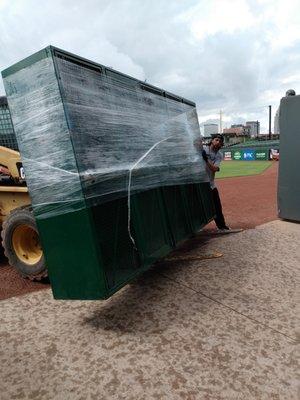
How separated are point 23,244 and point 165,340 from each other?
8.44ft

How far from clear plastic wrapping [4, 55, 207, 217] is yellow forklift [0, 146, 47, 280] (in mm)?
1468

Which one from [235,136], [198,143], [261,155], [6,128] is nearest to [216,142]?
[198,143]

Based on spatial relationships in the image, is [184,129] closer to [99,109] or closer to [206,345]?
[99,109]

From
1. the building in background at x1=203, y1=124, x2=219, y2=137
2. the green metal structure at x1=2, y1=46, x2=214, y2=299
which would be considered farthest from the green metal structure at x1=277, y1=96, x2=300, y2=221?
the building in background at x1=203, y1=124, x2=219, y2=137

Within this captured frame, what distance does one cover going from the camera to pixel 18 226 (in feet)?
15.0

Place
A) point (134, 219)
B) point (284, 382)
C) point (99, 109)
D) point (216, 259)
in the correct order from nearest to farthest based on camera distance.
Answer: point (284, 382) < point (99, 109) < point (134, 219) < point (216, 259)

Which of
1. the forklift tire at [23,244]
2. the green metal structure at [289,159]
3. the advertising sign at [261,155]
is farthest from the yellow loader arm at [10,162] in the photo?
the advertising sign at [261,155]

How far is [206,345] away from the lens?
118 inches

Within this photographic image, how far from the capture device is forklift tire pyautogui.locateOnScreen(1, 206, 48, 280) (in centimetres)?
448

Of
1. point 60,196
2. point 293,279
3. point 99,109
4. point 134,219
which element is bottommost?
point 293,279

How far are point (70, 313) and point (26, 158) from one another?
166 cm

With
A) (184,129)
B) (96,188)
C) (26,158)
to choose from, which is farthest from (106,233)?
(184,129)

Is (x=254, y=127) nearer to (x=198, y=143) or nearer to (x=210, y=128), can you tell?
(x=210, y=128)

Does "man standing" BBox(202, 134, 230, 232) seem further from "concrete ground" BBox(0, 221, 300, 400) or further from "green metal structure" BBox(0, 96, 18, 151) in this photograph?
"green metal structure" BBox(0, 96, 18, 151)
